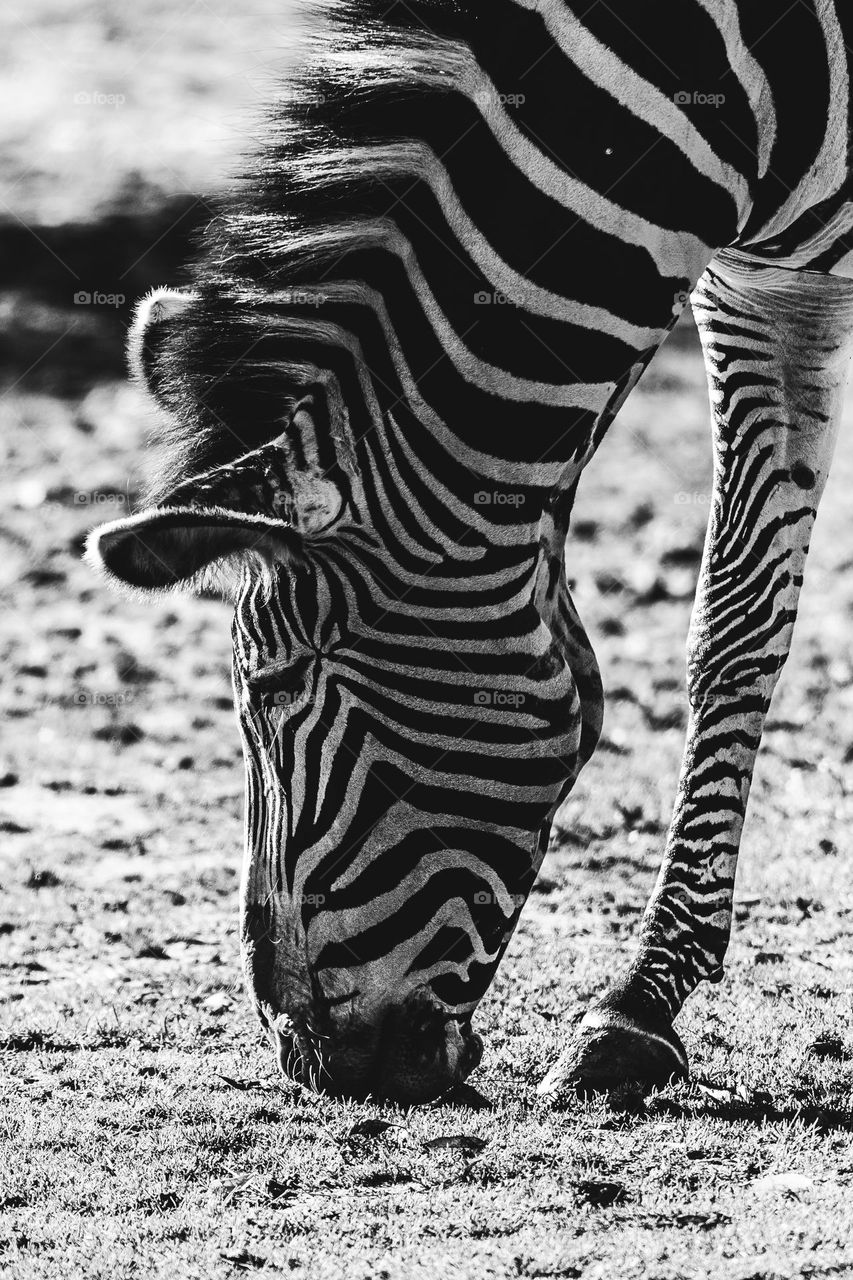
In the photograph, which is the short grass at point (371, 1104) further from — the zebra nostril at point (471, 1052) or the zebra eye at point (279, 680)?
the zebra eye at point (279, 680)

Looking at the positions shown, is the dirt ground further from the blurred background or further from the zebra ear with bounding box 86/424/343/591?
the zebra ear with bounding box 86/424/343/591

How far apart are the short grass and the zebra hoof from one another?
9cm

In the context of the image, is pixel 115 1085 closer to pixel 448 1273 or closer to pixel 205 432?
pixel 448 1273

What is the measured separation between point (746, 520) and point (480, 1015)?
1.92 m

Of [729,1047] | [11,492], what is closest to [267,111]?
[729,1047]

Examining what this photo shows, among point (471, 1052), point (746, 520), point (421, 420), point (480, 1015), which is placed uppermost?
point (746, 520)

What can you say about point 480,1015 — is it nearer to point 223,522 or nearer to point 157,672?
point 223,522

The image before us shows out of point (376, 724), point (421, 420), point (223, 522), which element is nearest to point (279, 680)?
point (376, 724)

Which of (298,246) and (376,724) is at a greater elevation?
(298,246)

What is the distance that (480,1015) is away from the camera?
17.0ft

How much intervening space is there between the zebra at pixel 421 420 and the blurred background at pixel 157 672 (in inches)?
19.2

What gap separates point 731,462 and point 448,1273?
9.45 feet

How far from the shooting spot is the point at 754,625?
5180 millimetres

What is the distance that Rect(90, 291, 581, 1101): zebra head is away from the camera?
11.5 ft
